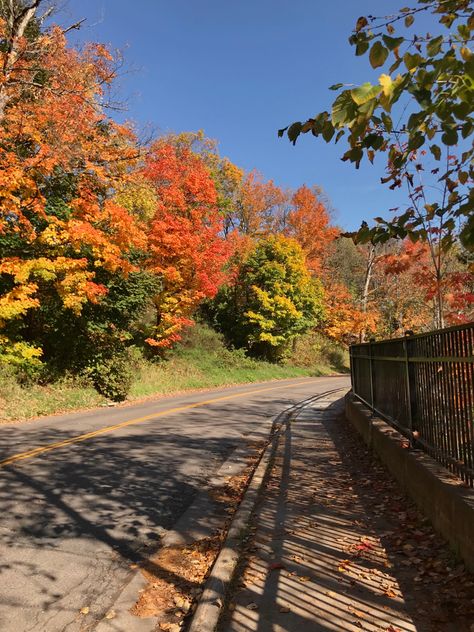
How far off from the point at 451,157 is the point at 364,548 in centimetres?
624

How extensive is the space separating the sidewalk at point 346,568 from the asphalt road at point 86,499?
1184 millimetres

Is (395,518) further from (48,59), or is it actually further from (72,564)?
(48,59)

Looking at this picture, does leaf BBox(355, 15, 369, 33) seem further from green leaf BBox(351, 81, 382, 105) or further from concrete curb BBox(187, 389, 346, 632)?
concrete curb BBox(187, 389, 346, 632)

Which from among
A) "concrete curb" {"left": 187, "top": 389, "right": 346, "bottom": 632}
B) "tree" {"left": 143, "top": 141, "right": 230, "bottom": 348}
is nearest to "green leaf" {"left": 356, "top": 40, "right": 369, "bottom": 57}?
"concrete curb" {"left": 187, "top": 389, "right": 346, "bottom": 632}

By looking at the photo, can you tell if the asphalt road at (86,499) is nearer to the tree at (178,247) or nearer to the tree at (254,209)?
the tree at (178,247)

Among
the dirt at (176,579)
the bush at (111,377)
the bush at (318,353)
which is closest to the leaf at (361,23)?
the dirt at (176,579)

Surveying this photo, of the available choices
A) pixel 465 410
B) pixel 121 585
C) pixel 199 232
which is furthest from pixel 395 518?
pixel 199 232

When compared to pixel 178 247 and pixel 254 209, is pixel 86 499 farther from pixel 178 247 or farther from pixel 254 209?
pixel 254 209

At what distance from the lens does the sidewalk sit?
3.46 metres

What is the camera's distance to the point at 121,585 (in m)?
4.23

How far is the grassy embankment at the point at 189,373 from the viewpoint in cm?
1622

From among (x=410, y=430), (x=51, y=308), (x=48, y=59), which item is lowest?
(x=410, y=430)

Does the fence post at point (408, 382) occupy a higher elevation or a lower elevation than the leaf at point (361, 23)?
lower

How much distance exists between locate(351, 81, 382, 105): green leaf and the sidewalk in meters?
3.23
